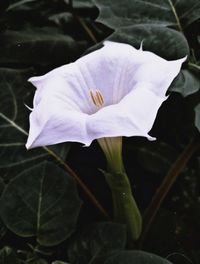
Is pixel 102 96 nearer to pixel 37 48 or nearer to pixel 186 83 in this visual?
pixel 186 83

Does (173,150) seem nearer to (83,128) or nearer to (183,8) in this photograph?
(183,8)

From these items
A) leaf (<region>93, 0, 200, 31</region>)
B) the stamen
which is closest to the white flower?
the stamen

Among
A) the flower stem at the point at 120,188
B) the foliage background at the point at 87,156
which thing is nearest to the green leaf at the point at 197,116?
the foliage background at the point at 87,156

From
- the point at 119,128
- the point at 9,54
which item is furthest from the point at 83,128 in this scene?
the point at 9,54

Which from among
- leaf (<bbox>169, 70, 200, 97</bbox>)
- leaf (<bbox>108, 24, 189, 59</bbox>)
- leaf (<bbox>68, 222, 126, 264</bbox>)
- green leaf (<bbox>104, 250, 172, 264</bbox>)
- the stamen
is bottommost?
leaf (<bbox>68, 222, 126, 264</bbox>)

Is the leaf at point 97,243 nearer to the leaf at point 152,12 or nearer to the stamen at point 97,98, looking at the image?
the stamen at point 97,98

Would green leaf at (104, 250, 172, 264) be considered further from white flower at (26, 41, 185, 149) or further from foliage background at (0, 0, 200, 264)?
white flower at (26, 41, 185, 149)

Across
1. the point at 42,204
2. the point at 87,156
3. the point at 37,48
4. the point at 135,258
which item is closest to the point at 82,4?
the point at 37,48
